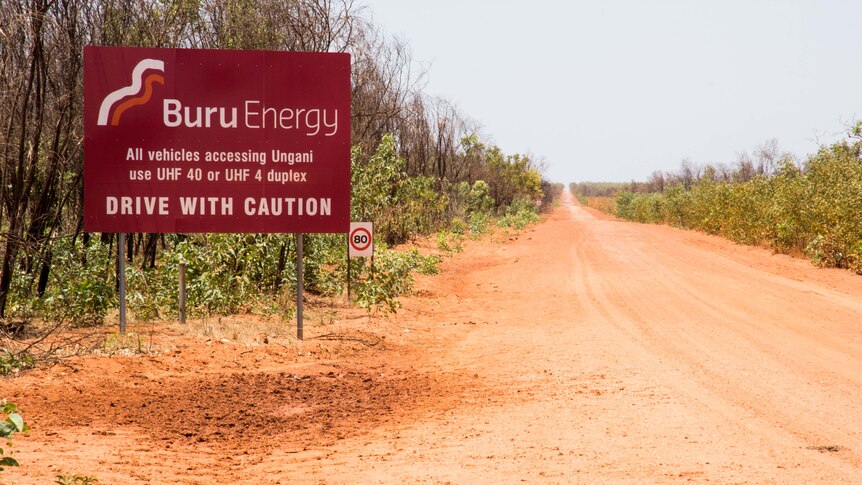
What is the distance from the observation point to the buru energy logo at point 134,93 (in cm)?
1081

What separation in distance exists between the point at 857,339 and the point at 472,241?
23472 mm

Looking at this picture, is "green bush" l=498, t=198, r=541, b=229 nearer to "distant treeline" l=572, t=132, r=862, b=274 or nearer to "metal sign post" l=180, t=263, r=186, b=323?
"distant treeline" l=572, t=132, r=862, b=274

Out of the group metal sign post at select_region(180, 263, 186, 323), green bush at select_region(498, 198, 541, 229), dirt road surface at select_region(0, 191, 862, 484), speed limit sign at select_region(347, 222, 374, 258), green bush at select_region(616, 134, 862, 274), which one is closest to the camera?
dirt road surface at select_region(0, 191, 862, 484)

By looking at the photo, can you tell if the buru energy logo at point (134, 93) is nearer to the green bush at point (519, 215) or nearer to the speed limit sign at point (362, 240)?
the speed limit sign at point (362, 240)

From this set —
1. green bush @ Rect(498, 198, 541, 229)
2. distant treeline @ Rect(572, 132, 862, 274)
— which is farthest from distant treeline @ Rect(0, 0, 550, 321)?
green bush @ Rect(498, 198, 541, 229)

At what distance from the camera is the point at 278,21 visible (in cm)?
1816

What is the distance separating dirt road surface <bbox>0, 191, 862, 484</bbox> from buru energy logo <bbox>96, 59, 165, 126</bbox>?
290 centimetres

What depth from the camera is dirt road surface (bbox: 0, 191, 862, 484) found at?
229 inches

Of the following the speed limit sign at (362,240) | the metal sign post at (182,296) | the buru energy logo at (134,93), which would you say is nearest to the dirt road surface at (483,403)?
the metal sign post at (182,296)

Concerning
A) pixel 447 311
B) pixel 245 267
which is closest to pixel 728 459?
pixel 245 267

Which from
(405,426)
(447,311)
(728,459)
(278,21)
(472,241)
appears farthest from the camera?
(472,241)

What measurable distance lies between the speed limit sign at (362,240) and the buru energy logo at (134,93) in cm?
362

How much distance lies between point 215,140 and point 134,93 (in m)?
1.17

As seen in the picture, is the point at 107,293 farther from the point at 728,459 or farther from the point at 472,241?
the point at 472,241
